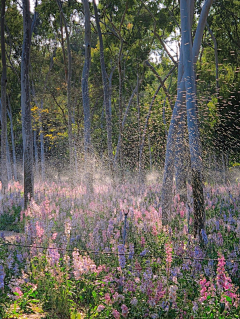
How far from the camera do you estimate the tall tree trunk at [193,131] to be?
6941 mm

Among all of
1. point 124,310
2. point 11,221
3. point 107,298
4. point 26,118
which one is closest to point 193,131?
point 107,298

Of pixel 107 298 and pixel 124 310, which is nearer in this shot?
pixel 124 310

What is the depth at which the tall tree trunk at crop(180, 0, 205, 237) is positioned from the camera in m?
6.94

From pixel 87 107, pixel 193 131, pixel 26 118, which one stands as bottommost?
pixel 193 131

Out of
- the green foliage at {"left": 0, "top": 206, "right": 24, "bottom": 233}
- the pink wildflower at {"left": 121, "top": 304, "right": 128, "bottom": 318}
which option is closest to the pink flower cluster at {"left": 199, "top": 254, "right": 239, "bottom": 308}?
the pink wildflower at {"left": 121, "top": 304, "right": 128, "bottom": 318}

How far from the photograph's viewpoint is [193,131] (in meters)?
7.35

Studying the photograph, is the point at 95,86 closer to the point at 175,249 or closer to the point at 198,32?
the point at 198,32

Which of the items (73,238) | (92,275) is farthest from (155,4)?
(92,275)

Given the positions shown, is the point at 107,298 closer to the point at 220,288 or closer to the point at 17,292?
the point at 17,292

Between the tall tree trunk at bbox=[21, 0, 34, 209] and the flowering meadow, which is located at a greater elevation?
the tall tree trunk at bbox=[21, 0, 34, 209]

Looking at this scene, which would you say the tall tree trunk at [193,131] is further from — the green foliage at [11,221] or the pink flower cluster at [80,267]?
the green foliage at [11,221]

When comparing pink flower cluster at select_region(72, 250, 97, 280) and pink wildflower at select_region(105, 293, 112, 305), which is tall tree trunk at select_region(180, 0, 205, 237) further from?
pink wildflower at select_region(105, 293, 112, 305)

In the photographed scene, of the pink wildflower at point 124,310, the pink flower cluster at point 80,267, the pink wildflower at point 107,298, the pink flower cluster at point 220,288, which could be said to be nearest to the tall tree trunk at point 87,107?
the pink flower cluster at point 80,267

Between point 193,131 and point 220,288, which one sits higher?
point 193,131
